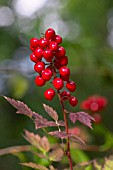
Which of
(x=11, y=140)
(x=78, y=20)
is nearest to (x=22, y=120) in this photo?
(x=11, y=140)

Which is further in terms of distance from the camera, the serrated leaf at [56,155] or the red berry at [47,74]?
the serrated leaf at [56,155]

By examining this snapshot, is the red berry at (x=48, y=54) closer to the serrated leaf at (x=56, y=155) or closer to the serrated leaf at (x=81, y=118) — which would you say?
the serrated leaf at (x=81, y=118)

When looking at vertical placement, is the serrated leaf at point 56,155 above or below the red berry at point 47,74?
below

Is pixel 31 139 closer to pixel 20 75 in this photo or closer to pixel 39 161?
pixel 39 161

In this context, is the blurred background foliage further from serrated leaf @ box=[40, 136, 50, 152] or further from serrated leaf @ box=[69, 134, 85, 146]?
serrated leaf @ box=[69, 134, 85, 146]

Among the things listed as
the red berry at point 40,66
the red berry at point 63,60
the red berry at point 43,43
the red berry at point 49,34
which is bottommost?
the red berry at point 63,60

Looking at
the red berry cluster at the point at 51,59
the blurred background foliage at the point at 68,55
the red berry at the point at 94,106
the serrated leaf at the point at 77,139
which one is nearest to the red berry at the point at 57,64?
the red berry cluster at the point at 51,59

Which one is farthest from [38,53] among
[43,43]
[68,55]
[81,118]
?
[68,55]

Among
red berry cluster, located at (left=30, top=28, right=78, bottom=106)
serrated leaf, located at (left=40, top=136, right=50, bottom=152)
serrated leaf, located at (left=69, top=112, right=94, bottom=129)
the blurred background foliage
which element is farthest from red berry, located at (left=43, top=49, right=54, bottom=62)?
the blurred background foliage
